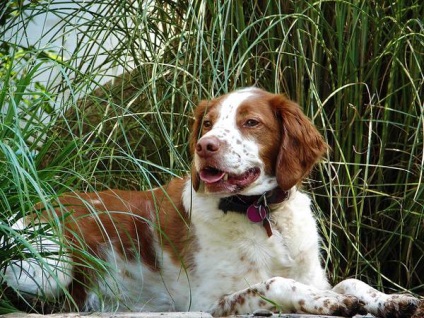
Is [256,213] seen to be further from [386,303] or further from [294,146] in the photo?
[386,303]

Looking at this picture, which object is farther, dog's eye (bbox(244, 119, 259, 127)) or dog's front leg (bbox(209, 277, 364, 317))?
dog's eye (bbox(244, 119, 259, 127))

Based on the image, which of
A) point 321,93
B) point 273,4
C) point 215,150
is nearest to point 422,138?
point 321,93

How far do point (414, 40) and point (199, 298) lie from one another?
1866mm

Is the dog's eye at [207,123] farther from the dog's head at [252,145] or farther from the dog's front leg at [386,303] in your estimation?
the dog's front leg at [386,303]

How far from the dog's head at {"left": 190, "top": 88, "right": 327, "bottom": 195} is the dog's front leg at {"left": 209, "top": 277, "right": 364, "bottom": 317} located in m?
0.44

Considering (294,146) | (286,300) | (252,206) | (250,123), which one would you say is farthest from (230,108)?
(286,300)

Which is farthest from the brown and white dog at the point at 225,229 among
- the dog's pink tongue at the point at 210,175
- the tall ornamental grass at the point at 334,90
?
the tall ornamental grass at the point at 334,90

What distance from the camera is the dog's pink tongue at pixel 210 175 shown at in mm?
4164

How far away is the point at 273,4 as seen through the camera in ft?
17.5

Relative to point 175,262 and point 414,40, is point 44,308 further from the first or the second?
point 414,40

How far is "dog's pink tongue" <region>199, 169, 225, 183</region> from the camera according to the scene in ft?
13.7

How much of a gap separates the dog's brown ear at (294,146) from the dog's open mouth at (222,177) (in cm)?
18

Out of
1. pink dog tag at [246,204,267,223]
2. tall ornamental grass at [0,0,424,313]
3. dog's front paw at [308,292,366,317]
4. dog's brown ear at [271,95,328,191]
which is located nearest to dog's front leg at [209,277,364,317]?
dog's front paw at [308,292,366,317]

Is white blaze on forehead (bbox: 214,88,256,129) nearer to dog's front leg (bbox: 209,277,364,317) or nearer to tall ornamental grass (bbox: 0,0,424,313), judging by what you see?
tall ornamental grass (bbox: 0,0,424,313)
